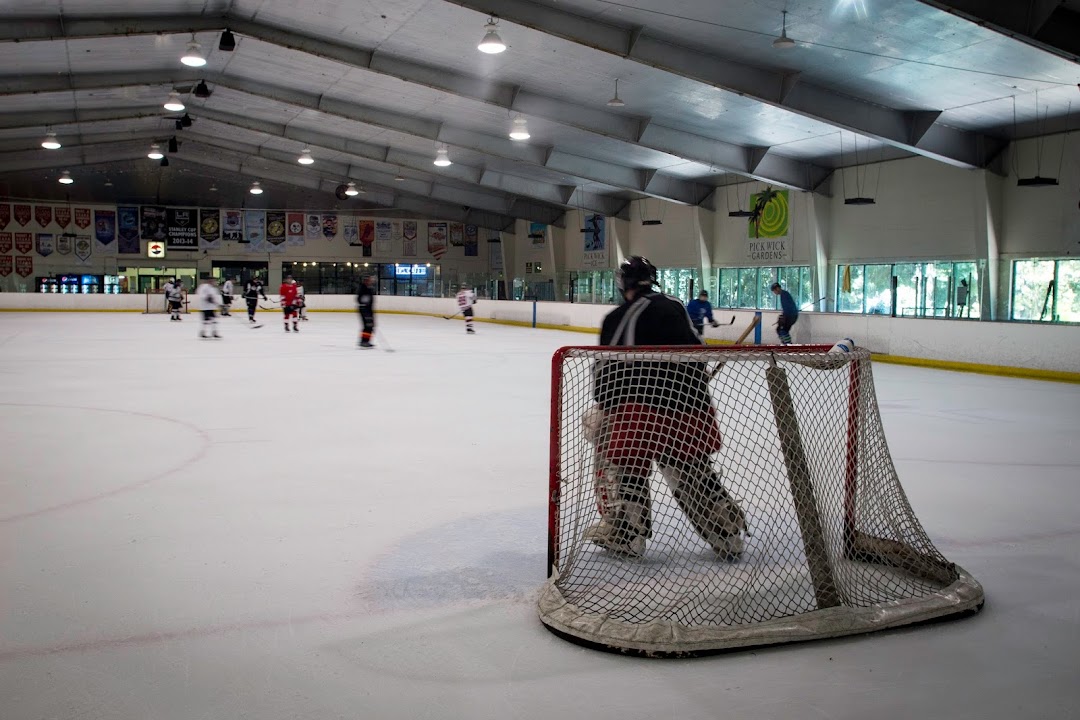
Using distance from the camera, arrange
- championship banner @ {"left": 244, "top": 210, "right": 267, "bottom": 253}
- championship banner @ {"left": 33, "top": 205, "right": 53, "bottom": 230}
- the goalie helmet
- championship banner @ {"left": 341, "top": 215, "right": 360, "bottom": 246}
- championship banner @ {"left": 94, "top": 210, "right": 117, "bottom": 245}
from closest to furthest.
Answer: the goalie helmet, championship banner @ {"left": 33, "top": 205, "right": 53, "bottom": 230}, championship banner @ {"left": 94, "top": 210, "right": 117, "bottom": 245}, championship banner @ {"left": 244, "top": 210, "right": 267, "bottom": 253}, championship banner @ {"left": 341, "top": 215, "right": 360, "bottom": 246}

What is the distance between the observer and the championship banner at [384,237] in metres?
36.2

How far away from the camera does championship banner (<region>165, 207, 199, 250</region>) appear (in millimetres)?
34188

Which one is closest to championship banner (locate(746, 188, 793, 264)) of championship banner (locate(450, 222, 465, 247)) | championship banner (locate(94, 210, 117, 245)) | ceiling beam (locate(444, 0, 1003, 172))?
ceiling beam (locate(444, 0, 1003, 172))

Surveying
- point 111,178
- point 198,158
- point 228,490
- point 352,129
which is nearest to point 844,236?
point 352,129

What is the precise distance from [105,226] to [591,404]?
34181mm

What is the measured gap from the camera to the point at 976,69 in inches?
504

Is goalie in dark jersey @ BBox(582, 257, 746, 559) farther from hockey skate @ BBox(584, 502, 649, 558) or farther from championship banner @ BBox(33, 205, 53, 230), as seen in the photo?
championship banner @ BBox(33, 205, 53, 230)

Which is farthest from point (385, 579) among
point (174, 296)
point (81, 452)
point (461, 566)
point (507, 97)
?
point (174, 296)

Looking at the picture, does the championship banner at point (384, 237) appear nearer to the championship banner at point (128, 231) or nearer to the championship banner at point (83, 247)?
the championship banner at point (128, 231)

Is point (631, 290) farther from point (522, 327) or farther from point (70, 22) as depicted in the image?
point (522, 327)

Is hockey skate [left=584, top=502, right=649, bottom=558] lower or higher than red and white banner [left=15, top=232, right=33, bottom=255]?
lower

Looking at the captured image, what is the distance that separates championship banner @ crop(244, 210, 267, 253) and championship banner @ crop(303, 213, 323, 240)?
1.59 metres

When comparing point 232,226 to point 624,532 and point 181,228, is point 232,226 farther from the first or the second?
point 624,532

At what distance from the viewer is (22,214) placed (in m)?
32.0
